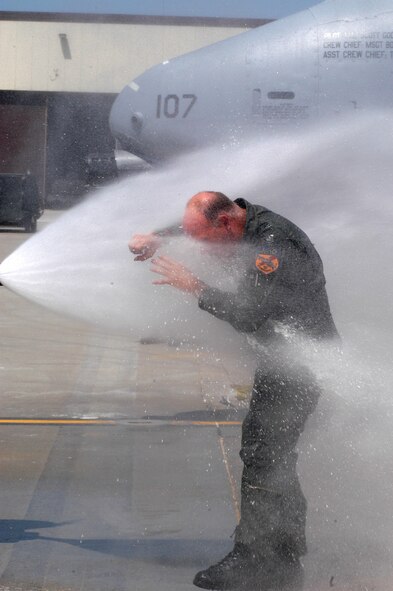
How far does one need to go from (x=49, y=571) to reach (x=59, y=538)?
Result: 1.35ft

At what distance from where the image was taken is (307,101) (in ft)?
29.8

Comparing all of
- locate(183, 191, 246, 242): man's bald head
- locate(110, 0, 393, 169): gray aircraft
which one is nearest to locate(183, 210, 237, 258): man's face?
locate(183, 191, 246, 242): man's bald head

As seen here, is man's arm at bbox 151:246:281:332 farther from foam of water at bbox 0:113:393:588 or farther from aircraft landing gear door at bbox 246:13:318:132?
aircraft landing gear door at bbox 246:13:318:132

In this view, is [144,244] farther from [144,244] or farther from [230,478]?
[230,478]

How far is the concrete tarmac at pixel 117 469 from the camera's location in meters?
4.63

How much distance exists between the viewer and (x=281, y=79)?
9.17 m

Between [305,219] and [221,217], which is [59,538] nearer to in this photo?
[221,217]

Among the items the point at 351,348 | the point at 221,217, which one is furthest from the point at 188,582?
the point at 351,348

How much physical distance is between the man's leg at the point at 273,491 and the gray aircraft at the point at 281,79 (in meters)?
4.89

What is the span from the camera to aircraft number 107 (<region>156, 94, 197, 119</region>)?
9.30m

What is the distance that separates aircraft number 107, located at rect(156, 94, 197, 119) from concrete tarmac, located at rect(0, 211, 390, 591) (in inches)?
84.4

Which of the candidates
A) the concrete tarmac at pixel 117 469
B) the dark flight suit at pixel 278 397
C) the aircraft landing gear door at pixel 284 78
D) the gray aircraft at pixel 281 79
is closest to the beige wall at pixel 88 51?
the gray aircraft at pixel 281 79

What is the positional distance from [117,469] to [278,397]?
75.5 inches

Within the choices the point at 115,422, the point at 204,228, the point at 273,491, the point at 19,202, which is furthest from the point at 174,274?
the point at 19,202
